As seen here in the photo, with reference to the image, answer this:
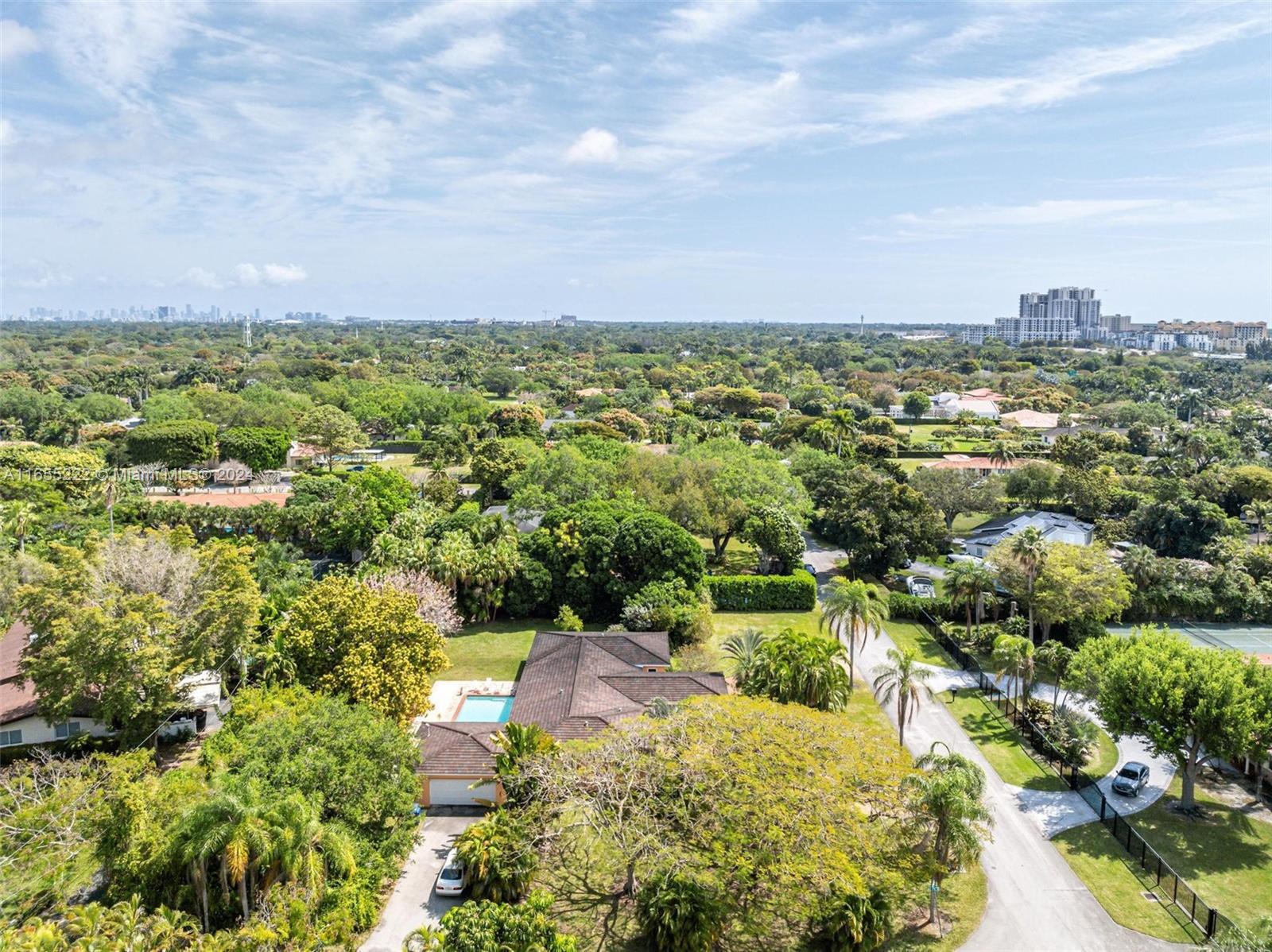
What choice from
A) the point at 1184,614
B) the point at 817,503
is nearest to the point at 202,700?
the point at 817,503

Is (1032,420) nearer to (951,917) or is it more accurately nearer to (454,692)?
(454,692)

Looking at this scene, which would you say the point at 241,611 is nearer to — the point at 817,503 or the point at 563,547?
the point at 563,547

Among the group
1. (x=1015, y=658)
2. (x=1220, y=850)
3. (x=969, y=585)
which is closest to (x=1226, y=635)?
(x=969, y=585)

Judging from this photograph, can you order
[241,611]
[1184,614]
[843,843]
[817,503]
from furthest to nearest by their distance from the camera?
[817,503]
[1184,614]
[241,611]
[843,843]

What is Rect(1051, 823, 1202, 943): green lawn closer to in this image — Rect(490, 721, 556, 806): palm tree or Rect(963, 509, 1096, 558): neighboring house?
Rect(490, 721, 556, 806): palm tree

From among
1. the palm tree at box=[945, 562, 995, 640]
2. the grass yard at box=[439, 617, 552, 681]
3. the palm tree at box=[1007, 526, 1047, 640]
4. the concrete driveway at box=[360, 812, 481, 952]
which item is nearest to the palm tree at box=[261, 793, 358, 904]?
the concrete driveway at box=[360, 812, 481, 952]

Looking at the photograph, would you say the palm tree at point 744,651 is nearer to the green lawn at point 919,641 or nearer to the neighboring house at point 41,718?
the green lawn at point 919,641
